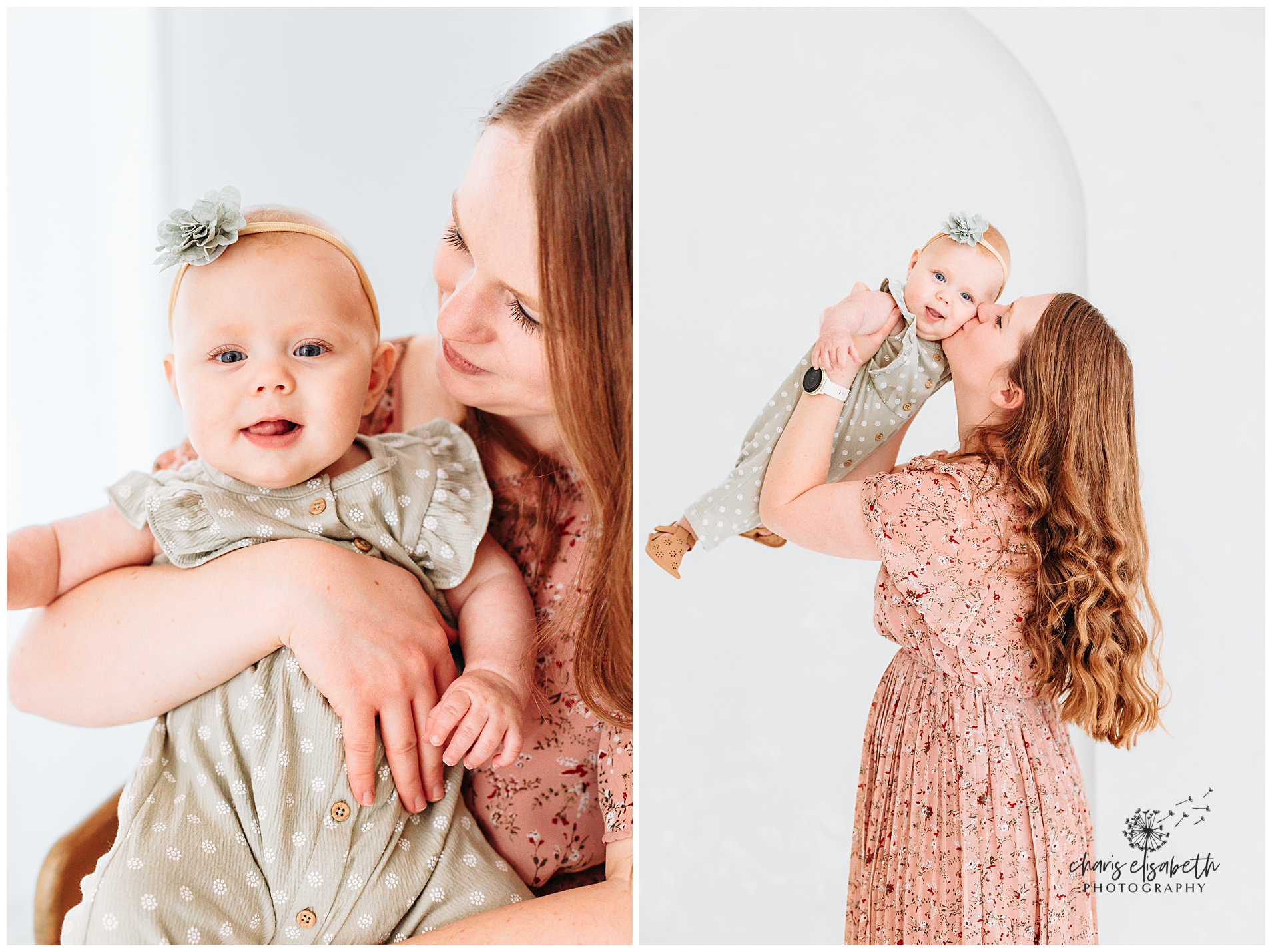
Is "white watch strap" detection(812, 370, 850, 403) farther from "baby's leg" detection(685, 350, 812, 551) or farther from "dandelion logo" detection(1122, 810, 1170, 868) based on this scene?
"dandelion logo" detection(1122, 810, 1170, 868)

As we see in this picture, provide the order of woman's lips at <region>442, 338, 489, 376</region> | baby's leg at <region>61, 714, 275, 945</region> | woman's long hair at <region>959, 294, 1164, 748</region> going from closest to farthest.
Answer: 1. baby's leg at <region>61, 714, 275, 945</region>
2. woman's long hair at <region>959, 294, 1164, 748</region>
3. woman's lips at <region>442, 338, 489, 376</region>

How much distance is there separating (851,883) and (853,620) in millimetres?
350

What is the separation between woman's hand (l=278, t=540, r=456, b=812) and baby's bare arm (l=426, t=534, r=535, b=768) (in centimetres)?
4

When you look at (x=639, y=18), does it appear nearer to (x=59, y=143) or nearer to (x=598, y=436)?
(x=598, y=436)

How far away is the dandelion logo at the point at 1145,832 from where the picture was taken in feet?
4.30

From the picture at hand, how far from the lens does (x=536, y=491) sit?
1.39 m

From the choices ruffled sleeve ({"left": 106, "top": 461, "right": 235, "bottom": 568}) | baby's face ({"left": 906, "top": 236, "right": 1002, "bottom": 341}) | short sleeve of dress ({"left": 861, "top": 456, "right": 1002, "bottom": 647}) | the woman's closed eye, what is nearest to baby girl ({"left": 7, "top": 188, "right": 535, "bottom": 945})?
ruffled sleeve ({"left": 106, "top": 461, "right": 235, "bottom": 568})

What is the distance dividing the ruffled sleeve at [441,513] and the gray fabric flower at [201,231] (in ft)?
1.04

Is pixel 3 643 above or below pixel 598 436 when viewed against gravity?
below

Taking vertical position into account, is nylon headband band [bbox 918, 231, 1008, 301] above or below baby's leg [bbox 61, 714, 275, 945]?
above

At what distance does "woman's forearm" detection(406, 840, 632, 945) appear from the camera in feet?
3.89

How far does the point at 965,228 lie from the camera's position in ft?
4.16

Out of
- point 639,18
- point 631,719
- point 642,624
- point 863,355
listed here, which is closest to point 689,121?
point 639,18

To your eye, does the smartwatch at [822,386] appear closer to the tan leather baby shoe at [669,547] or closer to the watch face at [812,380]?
the watch face at [812,380]
